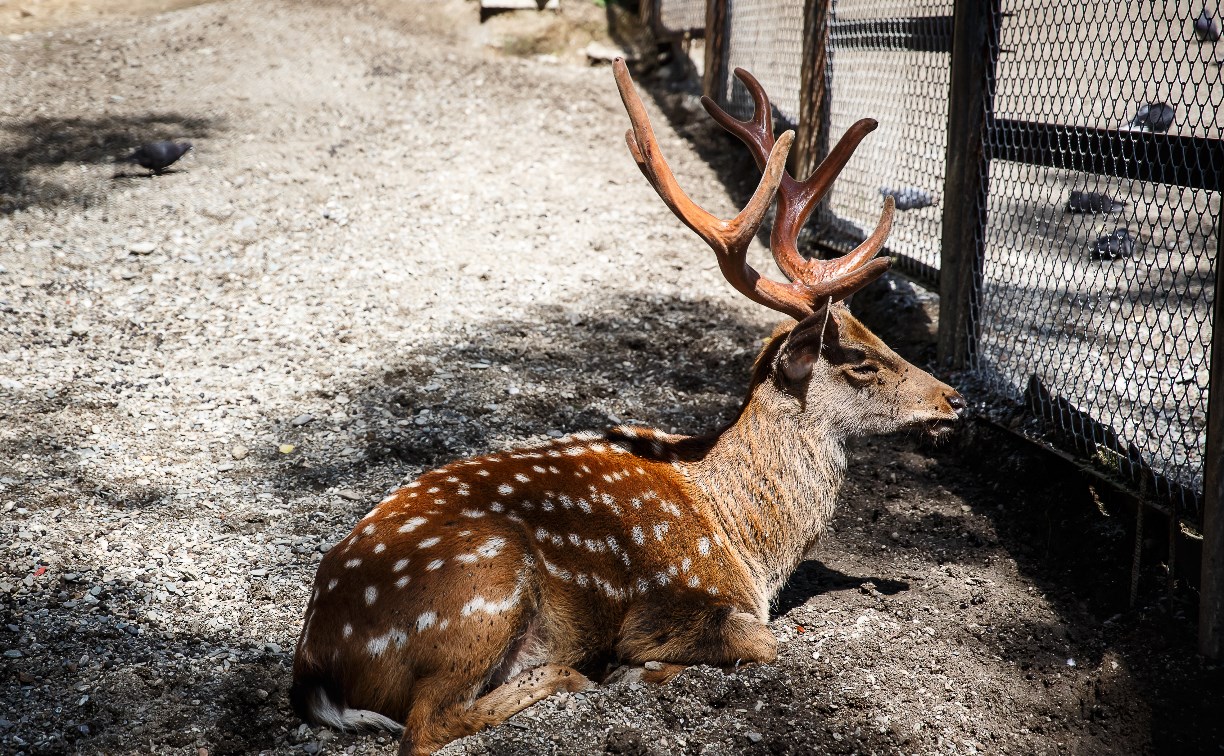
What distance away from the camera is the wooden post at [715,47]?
27.8 ft

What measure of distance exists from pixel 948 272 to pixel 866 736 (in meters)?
2.59

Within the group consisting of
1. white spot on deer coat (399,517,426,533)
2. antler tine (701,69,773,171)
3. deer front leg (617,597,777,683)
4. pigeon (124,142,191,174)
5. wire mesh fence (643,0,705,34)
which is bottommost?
deer front leg (617,597,777,683)

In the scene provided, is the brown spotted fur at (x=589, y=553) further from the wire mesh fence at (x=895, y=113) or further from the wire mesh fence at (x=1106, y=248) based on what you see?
the wire mesh fence at (x=895, y=113)

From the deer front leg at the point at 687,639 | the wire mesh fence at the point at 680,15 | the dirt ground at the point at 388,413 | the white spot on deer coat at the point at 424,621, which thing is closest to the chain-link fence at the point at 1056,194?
the dirt ground at the point at 388,413

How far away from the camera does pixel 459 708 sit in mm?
2770

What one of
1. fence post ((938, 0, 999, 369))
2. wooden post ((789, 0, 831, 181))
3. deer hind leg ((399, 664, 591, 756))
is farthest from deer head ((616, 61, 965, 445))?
wooden post ((789, 0, 831, 181))

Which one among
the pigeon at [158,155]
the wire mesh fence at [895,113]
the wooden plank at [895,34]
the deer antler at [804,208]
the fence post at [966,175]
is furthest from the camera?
the pigeon at [158,155]

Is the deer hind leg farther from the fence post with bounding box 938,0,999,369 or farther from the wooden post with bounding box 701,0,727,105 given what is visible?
the wooden post with bounding box 701,0,727,105

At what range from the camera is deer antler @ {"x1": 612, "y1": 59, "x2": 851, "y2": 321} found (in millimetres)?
3215

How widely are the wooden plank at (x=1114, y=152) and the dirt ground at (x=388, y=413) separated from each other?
1.18 m

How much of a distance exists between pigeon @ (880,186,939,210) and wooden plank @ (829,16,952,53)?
2.39 feet

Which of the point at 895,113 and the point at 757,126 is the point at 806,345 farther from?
the point at 895,113

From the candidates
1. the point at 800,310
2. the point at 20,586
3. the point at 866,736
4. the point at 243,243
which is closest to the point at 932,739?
the point at 866,736

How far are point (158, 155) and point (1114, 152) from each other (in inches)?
250
